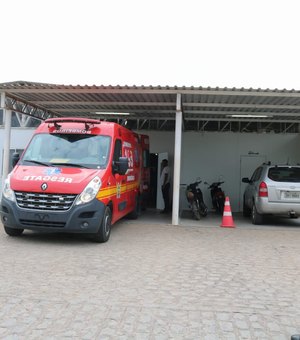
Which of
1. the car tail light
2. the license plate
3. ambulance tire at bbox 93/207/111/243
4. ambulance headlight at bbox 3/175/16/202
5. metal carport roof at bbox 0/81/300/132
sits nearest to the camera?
ambulance headlight at bbox 3/175/16/202

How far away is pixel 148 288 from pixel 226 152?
1113 centimetres

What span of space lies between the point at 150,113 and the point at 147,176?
80.5 inches

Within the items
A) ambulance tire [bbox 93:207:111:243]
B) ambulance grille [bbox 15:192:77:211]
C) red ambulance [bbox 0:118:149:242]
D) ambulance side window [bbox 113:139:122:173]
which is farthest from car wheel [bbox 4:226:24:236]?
ambulance side window [bbox 113:139:122:173]

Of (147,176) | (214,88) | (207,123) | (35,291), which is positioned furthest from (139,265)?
(207,123)

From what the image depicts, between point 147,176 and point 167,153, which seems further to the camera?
point 167,153

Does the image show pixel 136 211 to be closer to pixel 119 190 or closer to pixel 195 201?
pixel 195 201

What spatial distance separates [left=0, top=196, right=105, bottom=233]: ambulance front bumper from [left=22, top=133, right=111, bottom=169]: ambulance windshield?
1007 millimetres

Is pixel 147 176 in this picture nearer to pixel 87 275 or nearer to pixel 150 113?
pixel 150 113

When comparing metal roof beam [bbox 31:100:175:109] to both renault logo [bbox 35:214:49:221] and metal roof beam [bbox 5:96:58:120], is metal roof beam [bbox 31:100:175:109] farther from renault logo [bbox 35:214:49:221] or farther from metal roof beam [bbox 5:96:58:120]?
renault logo [bbox 35:214:49:221]

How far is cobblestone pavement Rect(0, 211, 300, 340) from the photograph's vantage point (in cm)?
427

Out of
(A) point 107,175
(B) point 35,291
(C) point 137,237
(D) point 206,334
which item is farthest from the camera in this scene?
(C) point 137,237

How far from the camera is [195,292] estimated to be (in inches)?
216

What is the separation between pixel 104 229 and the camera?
848cm

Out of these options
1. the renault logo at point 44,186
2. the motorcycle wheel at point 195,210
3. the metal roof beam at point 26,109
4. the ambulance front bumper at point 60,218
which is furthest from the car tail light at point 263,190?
the metal roof beam at point 26,109
